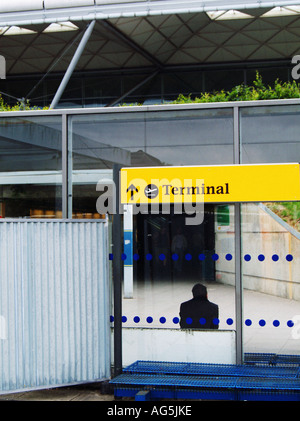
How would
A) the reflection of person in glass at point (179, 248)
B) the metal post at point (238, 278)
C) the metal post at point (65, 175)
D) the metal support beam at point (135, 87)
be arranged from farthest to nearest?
the metal support beam at point (135, 87) < the metal post at point (65, 175) < the reflection of person in glass at point (179, 248) < the metal post at point (238, 278)

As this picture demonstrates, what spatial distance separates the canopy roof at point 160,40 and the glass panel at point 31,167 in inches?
477

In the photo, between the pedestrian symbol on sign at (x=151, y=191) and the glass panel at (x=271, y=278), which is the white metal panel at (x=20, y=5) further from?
the glass panel at (x=271, y=278)

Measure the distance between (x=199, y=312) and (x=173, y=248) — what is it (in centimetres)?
88

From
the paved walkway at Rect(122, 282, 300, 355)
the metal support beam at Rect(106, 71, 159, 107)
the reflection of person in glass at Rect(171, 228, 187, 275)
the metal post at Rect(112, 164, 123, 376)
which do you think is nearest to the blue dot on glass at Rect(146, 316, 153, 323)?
the paved walkway at Rect(122, 282, 300, 355)

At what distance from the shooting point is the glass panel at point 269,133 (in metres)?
7.23

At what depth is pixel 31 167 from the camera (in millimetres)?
7898

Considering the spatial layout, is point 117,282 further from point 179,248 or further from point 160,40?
point 160,40

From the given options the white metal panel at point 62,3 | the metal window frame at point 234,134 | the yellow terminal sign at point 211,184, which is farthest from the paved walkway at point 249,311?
the white metal panel at point 62,3

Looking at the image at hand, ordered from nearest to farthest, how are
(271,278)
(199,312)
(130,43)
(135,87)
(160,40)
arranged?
(271,278), (199,312), (130,43), (160,40), (135,87)

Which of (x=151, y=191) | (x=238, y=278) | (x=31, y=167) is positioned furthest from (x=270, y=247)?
(x=31, y=167)

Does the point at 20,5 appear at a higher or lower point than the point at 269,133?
higher

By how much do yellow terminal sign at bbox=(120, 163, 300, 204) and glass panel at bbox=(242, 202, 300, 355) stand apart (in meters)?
0.45
